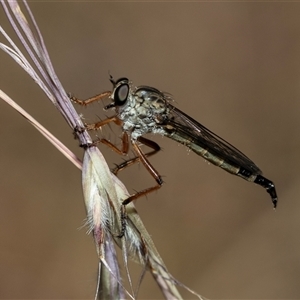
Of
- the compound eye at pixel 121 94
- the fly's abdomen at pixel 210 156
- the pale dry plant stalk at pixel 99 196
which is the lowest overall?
the pale dry plant stalk at pixel 99 196

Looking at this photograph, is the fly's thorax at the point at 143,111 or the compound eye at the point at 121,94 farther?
the fly's thorax at the point at 143,111

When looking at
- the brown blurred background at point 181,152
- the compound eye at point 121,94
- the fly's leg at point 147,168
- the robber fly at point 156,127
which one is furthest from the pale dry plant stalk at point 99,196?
the brown blurred background at point 181,152

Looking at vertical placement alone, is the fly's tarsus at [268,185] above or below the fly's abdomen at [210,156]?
below

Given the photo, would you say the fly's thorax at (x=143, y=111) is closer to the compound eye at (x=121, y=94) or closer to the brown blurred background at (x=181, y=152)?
the compound eye at (x=121, y=94)

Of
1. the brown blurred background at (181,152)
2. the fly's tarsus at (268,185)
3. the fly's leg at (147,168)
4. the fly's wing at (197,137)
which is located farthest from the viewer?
the brown blurred background at (181,152)

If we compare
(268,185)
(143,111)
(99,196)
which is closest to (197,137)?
(143,111)

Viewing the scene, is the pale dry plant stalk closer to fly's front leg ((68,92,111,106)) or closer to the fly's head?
fly's front leg ((68,92,111,106))

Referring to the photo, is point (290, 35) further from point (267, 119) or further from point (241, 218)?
point (241, 218)

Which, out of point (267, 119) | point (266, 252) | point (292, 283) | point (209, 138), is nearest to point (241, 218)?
point (266, 252)
